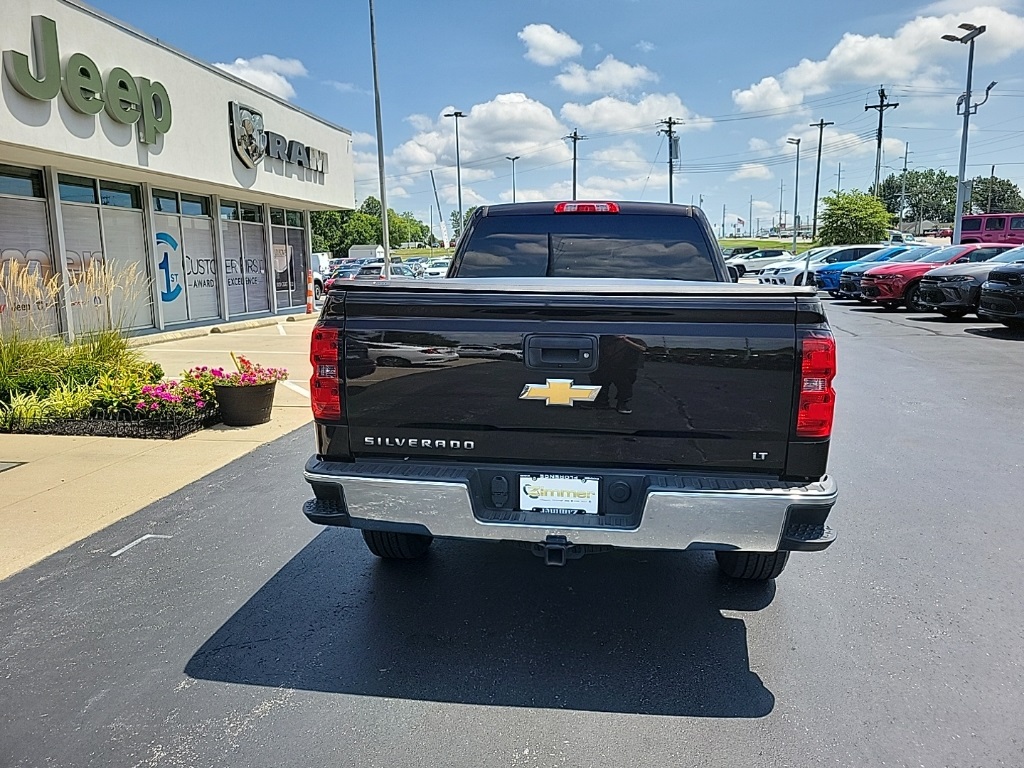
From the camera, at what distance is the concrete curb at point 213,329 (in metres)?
14.2

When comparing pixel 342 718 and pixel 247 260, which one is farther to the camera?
pixel 247 260

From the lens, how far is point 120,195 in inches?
570

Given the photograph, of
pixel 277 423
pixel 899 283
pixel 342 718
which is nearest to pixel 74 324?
pixel 277 423

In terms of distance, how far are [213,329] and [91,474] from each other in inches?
434

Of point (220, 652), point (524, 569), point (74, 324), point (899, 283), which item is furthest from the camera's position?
point (899, 283)

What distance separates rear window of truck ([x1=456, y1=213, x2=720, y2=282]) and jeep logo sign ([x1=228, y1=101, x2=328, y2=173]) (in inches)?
505

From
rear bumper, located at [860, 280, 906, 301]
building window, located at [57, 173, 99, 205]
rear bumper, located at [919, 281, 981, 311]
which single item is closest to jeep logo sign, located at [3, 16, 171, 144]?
building window, located at [57, 173, 99, 205]

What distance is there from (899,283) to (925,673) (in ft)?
60.0

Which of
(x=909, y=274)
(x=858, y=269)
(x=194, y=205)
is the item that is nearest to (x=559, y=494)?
(x=194, y=205)

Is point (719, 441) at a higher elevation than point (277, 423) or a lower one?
higher

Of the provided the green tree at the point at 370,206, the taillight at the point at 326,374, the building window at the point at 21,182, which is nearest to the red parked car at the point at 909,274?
the taillight at the point at 326,374

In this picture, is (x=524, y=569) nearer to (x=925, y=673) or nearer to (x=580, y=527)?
(x=580, y=527)

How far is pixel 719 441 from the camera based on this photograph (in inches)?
115

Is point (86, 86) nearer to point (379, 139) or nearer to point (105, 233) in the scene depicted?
point (105, 233)
